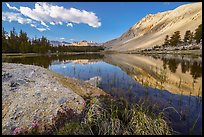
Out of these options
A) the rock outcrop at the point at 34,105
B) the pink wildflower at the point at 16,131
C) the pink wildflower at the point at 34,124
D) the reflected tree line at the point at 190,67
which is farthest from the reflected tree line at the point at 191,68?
the pink wildflower at the point at 16,131

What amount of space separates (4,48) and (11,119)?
9923 cm

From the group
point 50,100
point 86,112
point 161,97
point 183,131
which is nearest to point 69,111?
point 86,112

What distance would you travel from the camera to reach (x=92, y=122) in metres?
8.73

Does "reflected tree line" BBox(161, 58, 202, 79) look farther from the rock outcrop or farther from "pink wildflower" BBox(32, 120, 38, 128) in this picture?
"pink wildflower" BBox(32, 120, 38, 128)

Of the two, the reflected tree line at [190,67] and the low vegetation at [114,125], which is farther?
the reflected tree line at [190,67]

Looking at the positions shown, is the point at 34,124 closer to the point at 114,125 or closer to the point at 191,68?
the point at 114,125

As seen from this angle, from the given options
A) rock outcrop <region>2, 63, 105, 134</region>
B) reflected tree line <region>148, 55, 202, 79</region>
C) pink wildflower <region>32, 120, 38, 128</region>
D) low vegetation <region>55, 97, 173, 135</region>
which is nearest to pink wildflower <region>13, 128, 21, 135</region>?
rock outcrop <region>2, 63, 105, 134</region>

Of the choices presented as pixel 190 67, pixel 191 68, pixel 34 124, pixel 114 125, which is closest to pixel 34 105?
pixel 34 124

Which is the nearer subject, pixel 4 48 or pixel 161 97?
pixel 161 97

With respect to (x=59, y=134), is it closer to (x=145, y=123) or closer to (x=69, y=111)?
(x=69, y=111)

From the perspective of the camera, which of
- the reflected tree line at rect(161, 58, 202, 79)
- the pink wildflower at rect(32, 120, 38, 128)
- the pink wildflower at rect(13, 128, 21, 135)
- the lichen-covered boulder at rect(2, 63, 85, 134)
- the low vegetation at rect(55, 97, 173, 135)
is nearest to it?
the low vegetation at rect(55, 97, 173, 135)

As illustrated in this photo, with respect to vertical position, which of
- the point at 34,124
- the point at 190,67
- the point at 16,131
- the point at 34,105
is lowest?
the point at 16,131

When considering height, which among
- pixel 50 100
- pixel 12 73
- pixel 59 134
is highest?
pixel 12 73

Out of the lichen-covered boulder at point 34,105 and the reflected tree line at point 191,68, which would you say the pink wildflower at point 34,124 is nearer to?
the lichen-covered boulder at point 34,105
